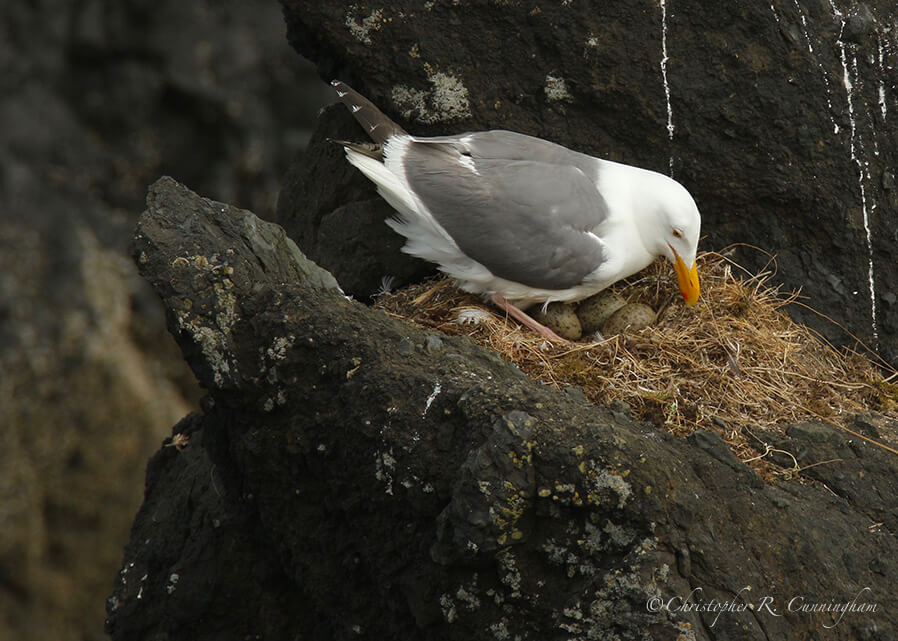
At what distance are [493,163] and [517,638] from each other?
6.57 ft

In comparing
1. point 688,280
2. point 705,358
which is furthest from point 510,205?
Answer: point 705,358

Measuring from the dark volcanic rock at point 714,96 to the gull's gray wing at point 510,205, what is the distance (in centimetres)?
36

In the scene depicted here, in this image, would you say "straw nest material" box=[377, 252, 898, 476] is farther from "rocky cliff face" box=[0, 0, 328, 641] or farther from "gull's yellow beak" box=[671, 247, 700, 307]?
"rocky cliff face" box=[0, 0, 328, 641]

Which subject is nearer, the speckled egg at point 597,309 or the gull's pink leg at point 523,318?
the gull's pink leg at point 523,318

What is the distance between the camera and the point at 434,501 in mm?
2838

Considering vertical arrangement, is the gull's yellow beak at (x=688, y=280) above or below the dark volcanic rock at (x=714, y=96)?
below

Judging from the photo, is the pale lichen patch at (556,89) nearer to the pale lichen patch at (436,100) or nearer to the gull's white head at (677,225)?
the pale lichen patch at (436,100)

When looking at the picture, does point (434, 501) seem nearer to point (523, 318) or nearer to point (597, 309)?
point (523, 318)

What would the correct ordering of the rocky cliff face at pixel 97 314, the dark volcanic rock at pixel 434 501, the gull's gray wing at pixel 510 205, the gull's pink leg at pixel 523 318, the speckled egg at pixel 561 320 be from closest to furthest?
1. the dark volcanic rock at pixel 434 501
2. the gull's gray wing at pixel 510 205
3. the gull's pink leg at pixel 523 318
4. the speckled egg at pixel 561 320
5. the rocky cliff face at pixel 97 314

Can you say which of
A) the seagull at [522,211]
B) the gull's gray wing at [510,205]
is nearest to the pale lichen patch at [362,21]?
the seagull at [522,211]

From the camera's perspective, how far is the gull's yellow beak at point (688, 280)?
412cm

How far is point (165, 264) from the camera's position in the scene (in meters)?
3.20

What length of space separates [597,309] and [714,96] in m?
1.00

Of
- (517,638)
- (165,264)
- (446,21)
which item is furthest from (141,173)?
(517,638)
